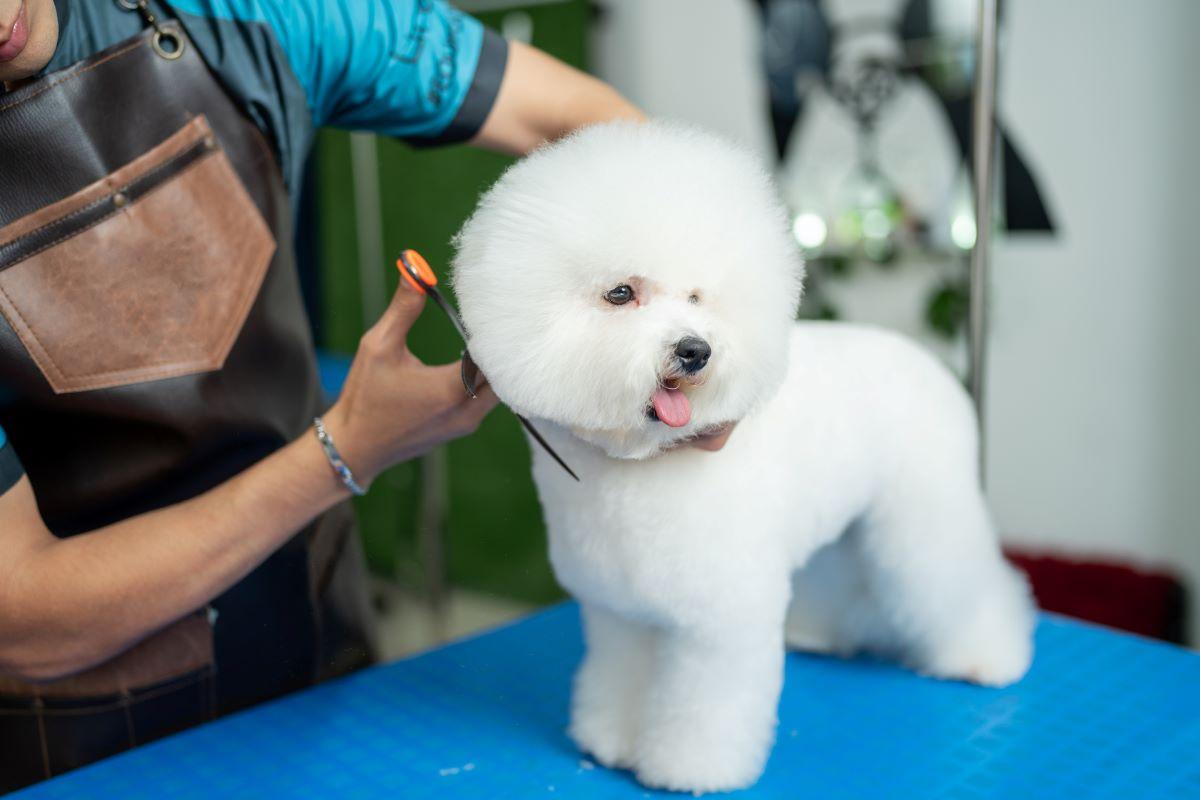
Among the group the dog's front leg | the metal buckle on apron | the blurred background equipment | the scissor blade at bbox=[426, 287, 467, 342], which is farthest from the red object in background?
the metal buckle on apron

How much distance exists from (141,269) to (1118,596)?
190 centimetres

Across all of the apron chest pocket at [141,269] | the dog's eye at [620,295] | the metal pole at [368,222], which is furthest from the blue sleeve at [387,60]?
the metal pole at [368,222]

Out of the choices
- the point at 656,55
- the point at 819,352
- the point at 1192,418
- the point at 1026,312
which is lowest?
the point at 1192,418

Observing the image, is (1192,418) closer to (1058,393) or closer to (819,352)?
(1058,393)

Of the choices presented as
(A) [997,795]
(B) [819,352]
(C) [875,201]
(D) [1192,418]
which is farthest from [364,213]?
(A) [997,795]

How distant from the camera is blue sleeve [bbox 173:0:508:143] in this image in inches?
34.8

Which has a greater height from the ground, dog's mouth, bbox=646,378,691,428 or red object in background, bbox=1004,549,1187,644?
dog's mouth, bbox=646,378,691,428

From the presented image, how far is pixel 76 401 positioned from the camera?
787 millimetres

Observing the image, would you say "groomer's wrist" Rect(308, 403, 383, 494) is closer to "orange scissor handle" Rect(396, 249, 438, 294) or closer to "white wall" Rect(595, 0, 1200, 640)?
"orange scissor handle" Rect(396, 249, 438, 294)

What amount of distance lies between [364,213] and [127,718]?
2.27 metres

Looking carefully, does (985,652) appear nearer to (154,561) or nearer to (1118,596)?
(154,561)

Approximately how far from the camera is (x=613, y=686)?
847mm

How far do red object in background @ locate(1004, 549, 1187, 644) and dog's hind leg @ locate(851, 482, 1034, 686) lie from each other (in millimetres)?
1157

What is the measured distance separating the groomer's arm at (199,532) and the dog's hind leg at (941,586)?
410mm
